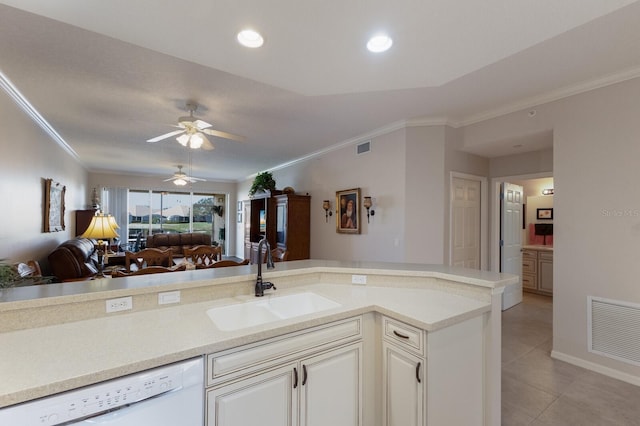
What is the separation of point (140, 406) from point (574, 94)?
420cm

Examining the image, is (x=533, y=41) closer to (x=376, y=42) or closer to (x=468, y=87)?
(x=468, y=87)

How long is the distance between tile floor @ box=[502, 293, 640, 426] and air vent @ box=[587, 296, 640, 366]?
24cm

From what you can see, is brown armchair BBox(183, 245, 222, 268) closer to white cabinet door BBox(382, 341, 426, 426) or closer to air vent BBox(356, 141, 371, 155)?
air vent BBox(356, 141, 371, 155)

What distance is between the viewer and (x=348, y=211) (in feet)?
15.4

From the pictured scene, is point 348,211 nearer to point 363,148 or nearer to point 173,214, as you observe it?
point 363,148

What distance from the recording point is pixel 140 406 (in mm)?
1015

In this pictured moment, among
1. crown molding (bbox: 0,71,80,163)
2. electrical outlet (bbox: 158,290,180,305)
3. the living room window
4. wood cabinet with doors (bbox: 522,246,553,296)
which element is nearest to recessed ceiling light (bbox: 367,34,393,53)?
electrical outlet (bbox: 158,290,180,305)

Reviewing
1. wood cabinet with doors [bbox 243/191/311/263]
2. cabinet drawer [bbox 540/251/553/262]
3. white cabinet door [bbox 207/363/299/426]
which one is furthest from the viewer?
wood cabinet with doors [bbox 243/191/311/263]

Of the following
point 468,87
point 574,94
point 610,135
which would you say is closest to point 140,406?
point 468,87

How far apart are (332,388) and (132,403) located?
0.91 meters

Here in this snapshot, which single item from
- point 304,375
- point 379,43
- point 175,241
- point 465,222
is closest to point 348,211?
point 465,222

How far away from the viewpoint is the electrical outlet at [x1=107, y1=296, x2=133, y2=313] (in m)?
1.48

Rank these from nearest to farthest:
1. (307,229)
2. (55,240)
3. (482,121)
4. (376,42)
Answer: (376,42), (482,121), (55,240), (307,229)

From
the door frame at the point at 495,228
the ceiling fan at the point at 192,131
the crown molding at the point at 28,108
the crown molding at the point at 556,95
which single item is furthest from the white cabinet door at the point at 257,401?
the door frame at the point at 495,228
